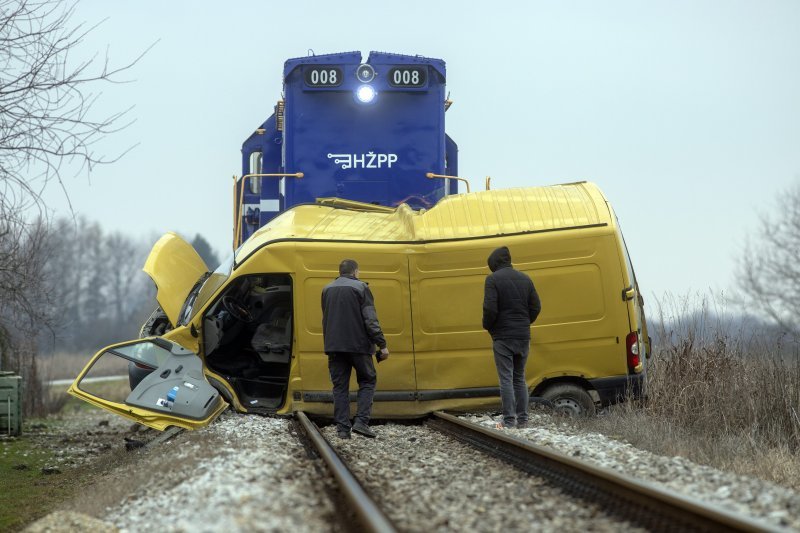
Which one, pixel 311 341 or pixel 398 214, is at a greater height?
pixel 398 214

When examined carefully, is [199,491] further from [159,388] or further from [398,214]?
[398,214]

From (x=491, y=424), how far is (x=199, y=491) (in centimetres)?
472

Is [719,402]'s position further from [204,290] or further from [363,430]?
[204,290]

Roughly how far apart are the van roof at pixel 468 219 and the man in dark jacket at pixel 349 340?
125 cm

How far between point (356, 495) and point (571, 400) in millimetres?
6012

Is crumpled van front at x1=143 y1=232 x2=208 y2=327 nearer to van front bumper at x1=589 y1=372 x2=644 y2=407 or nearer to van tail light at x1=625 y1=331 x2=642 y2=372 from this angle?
van front bumper at x1=589 y1=372 x2=644 y2=407

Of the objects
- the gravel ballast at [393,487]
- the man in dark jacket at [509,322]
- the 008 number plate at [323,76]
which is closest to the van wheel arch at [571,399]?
the man in dark jacket at [509,322]

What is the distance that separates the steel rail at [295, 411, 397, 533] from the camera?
5.14 m

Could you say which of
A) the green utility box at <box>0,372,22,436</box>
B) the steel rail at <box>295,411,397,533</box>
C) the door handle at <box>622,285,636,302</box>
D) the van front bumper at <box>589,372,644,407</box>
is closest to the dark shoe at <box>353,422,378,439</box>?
the steel rail at <box>295,411,397,533</box>

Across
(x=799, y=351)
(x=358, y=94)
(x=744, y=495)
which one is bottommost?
(x=744, y=495)

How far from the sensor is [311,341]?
1152cm

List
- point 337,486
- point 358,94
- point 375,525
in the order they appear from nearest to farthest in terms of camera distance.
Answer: point 375,525, point 337,486, point 358,94

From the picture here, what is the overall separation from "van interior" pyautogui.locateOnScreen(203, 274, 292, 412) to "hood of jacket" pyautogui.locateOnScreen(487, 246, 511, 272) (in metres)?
2.52

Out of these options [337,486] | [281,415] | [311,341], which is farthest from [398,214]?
[337,486]
